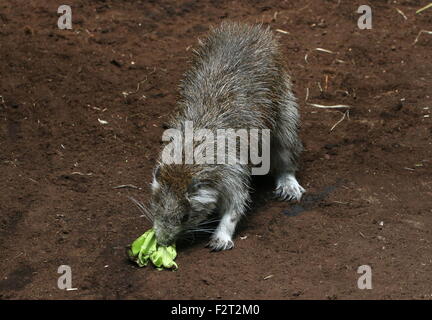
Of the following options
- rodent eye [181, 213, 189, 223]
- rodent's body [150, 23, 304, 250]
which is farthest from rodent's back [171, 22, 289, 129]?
rodent eye [181, 213, 189, 223]

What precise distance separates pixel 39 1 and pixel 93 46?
138cm

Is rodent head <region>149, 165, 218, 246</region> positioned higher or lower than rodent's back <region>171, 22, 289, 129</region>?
lower

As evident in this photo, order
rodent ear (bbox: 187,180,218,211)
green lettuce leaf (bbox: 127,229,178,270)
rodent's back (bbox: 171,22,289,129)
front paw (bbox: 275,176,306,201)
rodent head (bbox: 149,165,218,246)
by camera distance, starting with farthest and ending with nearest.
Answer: front paw (bbox: 275,176,306,201) → rodent's back (bbox: 171,22,289,129) → rodent ear (bbox: 187,180,218,211) → rodent head (bbox: 149,165,218,246) → green lettuce leaf (bbox: 127,229,178,270)

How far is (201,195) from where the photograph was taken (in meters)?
6.97

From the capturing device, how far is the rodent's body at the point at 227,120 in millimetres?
6820

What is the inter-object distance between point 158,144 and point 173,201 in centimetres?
193

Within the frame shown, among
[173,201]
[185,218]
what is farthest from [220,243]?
[173,201]

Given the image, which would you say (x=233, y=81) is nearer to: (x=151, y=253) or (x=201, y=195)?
(x=201, y=195)

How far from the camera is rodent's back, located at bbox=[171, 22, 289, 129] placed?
292 inches

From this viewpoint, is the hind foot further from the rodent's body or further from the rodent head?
the rodent head

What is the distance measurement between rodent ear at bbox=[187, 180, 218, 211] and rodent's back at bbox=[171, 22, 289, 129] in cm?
63
